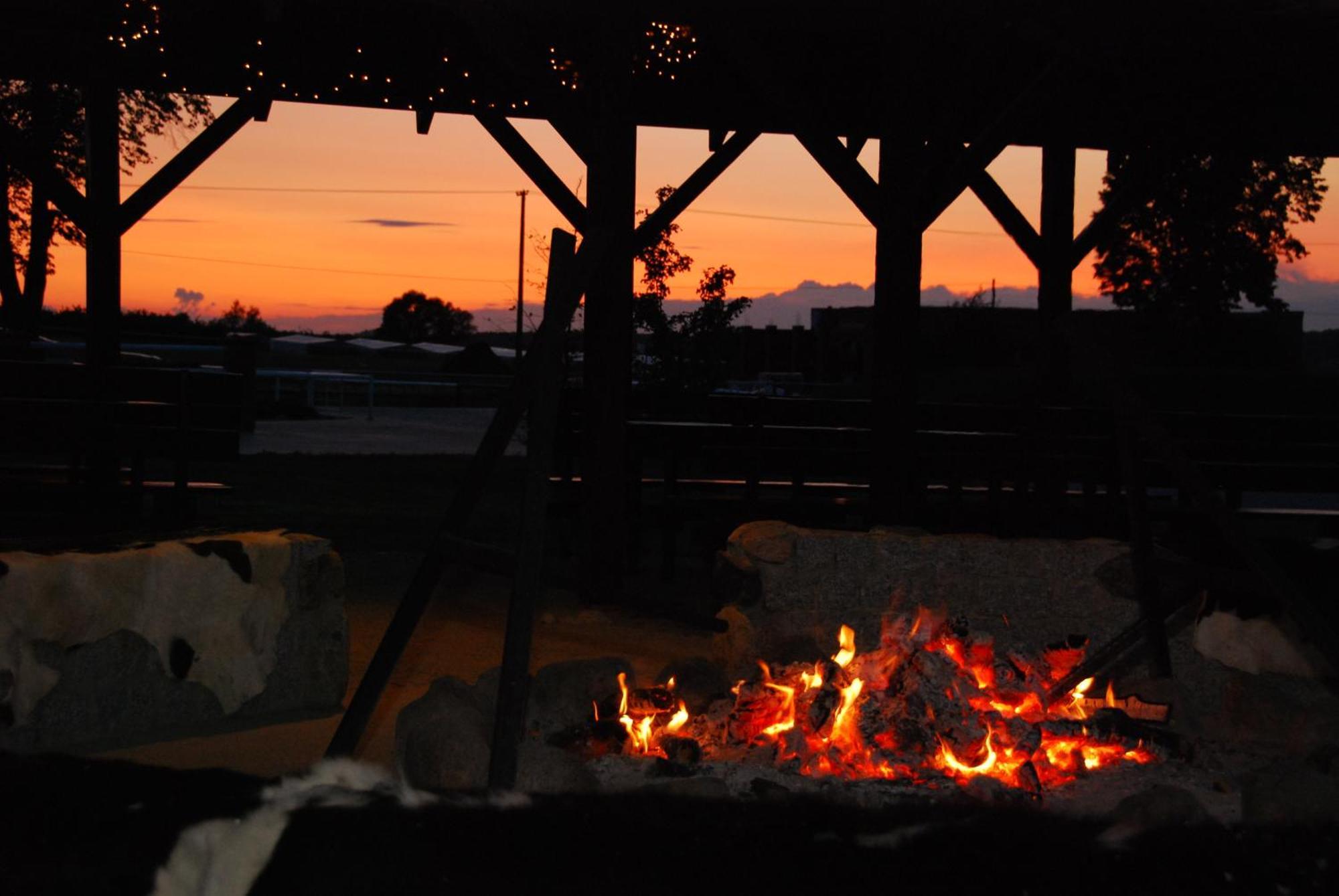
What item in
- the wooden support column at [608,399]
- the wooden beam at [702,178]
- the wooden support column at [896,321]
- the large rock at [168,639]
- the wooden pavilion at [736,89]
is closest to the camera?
the large rock at [168,639]

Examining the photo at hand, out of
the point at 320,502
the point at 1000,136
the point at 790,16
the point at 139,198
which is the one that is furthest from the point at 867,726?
the point at 320,502

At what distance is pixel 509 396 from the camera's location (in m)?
3.81

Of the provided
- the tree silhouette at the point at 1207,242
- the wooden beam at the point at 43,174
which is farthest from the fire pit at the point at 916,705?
the tree silhouette at the point at 1207,242

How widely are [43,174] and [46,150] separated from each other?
951 centimetres

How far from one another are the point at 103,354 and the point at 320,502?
141 inches

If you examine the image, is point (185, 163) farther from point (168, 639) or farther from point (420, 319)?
point (420, 319)

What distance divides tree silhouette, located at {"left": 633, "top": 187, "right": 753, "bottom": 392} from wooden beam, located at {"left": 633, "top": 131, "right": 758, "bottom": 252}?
20.7ft

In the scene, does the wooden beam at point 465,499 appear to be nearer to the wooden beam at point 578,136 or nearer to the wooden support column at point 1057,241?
the wooden beam at point 578,136

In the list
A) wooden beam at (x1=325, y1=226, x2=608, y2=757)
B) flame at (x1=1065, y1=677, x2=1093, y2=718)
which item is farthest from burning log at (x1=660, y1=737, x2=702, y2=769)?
flame at (x1=1065, y1=677, x2=1093, y2=718)

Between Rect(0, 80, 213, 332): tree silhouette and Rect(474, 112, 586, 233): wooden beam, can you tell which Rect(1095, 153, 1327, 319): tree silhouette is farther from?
Rect(0, 80, 213, 332): tree silhouette

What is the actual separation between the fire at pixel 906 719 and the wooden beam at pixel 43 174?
5674 millimetres

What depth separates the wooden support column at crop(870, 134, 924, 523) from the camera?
666 cm

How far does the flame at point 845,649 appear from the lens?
4.39 m

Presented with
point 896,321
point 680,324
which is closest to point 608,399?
point 896,321
